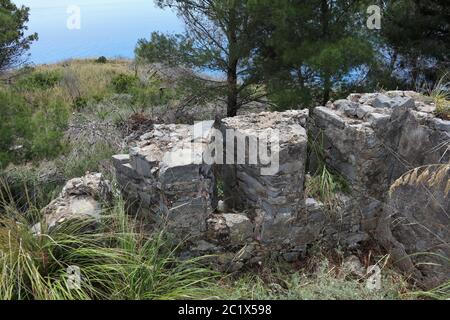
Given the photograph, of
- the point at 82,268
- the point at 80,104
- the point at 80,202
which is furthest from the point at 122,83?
the point at 82,268

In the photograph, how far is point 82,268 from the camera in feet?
8.77

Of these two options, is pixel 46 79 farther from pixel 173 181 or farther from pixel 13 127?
pixel 173 181

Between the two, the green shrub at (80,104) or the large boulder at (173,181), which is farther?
the green shrub at (80,104)

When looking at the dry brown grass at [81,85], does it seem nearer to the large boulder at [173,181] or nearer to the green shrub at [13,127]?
the green shrub at [13,127]

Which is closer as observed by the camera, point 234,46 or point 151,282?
point 151,282

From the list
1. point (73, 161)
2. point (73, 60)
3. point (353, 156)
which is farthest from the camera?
point (73, 60)

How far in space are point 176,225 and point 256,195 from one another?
801mm

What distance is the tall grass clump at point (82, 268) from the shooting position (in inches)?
97.4

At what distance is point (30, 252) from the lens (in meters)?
2.65

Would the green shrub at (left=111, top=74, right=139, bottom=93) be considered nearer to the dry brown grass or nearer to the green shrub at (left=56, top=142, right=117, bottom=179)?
the dry brown grass

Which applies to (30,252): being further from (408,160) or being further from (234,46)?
(234,46)

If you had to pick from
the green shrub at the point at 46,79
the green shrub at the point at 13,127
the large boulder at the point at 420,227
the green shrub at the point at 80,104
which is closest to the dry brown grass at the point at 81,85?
the green shrub at the point at 46,79

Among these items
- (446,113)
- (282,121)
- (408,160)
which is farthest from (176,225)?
(446,113)

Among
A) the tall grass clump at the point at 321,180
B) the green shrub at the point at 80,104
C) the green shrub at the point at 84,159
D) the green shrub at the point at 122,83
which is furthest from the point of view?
the green shrub at the point at 122,83
